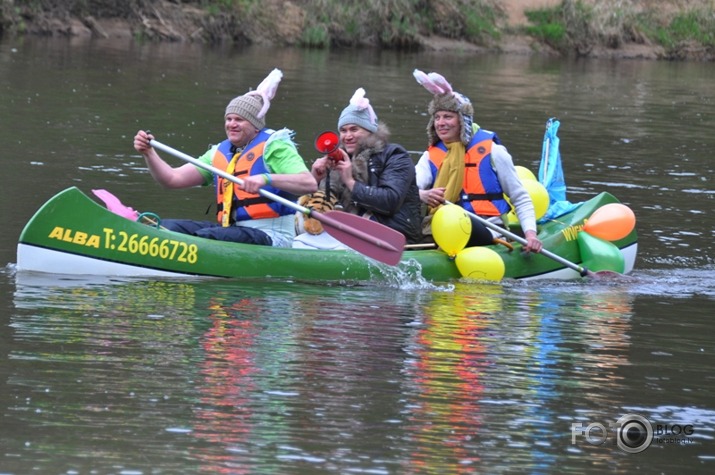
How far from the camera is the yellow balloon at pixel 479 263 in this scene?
29.3ft

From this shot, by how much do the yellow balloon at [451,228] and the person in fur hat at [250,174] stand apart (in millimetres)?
901

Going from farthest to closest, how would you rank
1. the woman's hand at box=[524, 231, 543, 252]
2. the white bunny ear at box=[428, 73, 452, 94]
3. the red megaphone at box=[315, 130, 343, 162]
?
the woman's hand at box=[524, 231, 543, 252], the white bunny ear at box=[428, 73, 452, 94], the red megaphone at box=[315, 130, 343, 162]

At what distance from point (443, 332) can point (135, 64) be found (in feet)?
52.9

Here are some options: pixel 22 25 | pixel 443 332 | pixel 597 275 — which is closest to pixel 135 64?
pixel 22 25

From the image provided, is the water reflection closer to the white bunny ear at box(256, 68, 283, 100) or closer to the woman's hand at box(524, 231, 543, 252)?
the woman's hand at box(524, 231, 543, 252)

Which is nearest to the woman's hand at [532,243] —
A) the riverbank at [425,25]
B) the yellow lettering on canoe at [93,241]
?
the yellow lettering on canoe at [93,241]

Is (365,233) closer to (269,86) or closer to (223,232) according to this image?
(223,232)

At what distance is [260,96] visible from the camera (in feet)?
27.9

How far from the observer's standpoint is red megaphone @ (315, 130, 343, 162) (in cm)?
809

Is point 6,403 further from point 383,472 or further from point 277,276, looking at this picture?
point 277,276

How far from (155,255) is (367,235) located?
1.27 meters

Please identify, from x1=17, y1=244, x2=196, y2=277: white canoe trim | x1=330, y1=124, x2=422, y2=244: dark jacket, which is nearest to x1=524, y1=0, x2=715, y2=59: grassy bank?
x1=330, y1=124, x2=422, y2=244: dark jacket

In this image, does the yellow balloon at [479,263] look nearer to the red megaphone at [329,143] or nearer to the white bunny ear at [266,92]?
the red megaphone at [329,143]

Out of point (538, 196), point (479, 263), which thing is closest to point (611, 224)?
point (538, 196)
